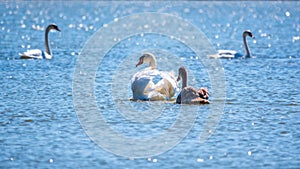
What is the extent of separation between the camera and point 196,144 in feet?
38.6

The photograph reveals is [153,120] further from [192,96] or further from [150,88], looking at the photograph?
[150,88]

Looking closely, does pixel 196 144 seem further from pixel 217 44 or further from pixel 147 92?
pixel 217 44

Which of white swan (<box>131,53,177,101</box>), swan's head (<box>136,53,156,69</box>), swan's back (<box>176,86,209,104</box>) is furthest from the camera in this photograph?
swan's head (<box>136,53,156,69</box>)

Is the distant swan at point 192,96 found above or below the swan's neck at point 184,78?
below

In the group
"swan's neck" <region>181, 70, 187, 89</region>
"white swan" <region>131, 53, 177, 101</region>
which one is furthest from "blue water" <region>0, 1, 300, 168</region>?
"swan's neck" <region>181, 70, 187, 89</region>

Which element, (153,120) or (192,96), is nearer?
(153,120)

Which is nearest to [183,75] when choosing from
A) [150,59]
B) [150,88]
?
[150,88]

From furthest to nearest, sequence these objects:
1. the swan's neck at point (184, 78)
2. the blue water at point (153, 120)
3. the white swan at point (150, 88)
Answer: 1. the swan's neck at point (184, 78)
2. the white swan at point (150, 88)
3. the blue water at point (153, 120)

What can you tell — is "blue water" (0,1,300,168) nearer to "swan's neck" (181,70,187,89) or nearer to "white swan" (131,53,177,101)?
"white swan" (131,53,177,101)

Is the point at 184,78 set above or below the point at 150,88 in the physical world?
above

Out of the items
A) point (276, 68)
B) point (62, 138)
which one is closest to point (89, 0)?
point (276, 68)

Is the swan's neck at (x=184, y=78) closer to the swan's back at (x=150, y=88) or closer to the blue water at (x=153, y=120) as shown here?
the swan's back at (x=150, y=88)

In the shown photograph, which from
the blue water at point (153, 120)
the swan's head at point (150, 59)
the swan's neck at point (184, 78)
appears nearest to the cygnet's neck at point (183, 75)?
the swan's neck at point (184, 78)

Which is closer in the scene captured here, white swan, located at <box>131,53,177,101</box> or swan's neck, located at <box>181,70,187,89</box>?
white swan, located at <box>131,53,177,101</box>
